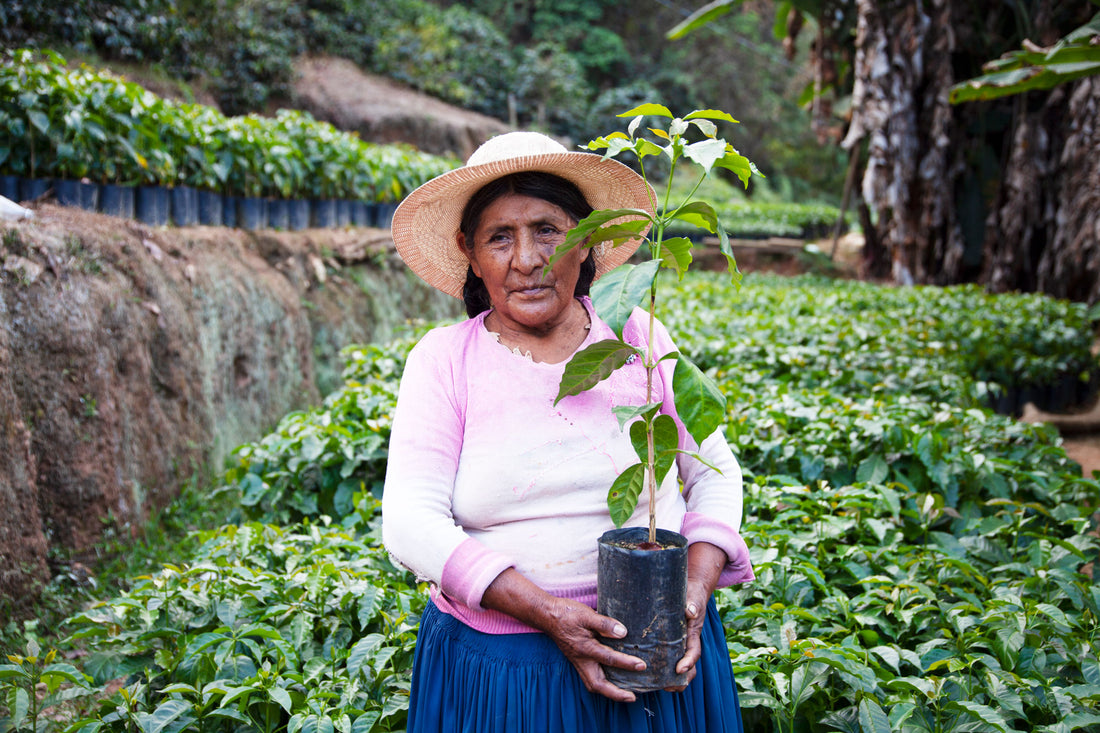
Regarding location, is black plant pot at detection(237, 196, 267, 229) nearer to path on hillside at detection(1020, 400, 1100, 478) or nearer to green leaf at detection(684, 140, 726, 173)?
green leaf at detection(684, 140, 726, 173)

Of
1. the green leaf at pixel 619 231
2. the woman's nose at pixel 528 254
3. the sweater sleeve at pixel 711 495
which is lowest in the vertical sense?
the sweater sleeve at pixel 711 495

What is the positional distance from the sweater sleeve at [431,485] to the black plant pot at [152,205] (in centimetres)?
466

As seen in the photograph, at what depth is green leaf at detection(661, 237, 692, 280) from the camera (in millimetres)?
1386

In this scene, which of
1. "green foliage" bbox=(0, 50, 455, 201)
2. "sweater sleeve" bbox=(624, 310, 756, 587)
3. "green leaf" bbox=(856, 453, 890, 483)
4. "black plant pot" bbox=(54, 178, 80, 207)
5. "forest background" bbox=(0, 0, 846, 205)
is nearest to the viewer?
"sweater sleeve" bbox=(624, 310, 756, 587)

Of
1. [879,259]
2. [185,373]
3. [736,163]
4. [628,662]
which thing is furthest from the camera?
[879,259]

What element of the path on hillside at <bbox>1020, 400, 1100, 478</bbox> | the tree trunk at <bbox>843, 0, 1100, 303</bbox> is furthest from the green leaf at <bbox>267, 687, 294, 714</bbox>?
the tree trunk at <bbox>843, 0, 1100, 303</bbox>

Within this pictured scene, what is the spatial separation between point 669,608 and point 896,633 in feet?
3.84

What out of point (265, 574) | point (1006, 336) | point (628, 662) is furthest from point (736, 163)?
point (1006, 336)

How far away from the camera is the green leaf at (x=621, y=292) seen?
4.01 feet

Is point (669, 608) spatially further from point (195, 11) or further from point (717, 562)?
point (195, 11)

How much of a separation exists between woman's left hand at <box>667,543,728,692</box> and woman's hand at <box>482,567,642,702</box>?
0.10m

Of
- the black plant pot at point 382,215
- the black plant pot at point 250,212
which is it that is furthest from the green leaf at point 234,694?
the black plant pot at point 382,215

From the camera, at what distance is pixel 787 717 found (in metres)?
1.77

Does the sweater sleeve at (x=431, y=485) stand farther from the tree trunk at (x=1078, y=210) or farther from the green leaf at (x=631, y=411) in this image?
the tree trunk at (x=1078, y=210)
